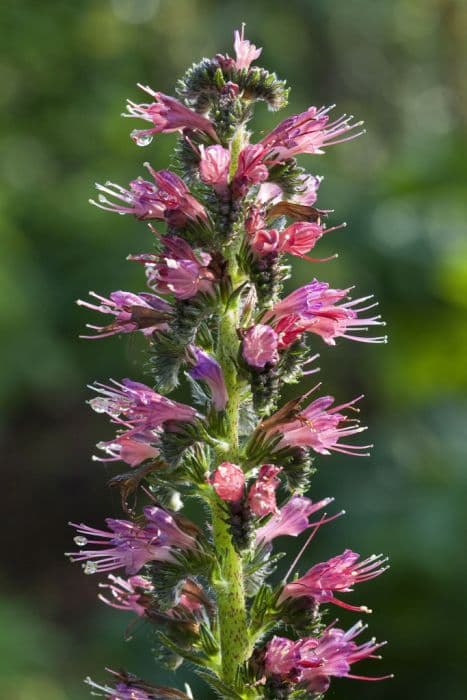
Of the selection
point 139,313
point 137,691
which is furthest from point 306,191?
point 137,691

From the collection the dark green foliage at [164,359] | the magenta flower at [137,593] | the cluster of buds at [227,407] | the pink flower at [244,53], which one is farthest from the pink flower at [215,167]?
the magenta flower at [137,593]

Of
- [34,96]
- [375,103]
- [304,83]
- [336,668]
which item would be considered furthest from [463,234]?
[375,103]

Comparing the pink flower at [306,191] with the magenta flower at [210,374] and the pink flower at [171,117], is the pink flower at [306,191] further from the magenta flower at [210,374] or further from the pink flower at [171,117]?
the magenta flower at [210,374]

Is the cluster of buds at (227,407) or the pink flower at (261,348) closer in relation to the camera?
the pink flower at (261,348)

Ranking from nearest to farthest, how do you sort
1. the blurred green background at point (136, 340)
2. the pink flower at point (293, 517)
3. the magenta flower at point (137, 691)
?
the magenta flower at point (137, 691) < the pink flower at point (293, 517) < the blurred green background at point (136, 340)

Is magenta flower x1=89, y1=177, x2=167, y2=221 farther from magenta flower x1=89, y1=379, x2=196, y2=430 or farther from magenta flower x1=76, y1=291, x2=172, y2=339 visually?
magenta flower x1=89, y1=379, x2=196, y2=430

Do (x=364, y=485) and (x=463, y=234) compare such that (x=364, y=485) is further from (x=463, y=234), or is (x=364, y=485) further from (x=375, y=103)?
(x=375, y=103)
